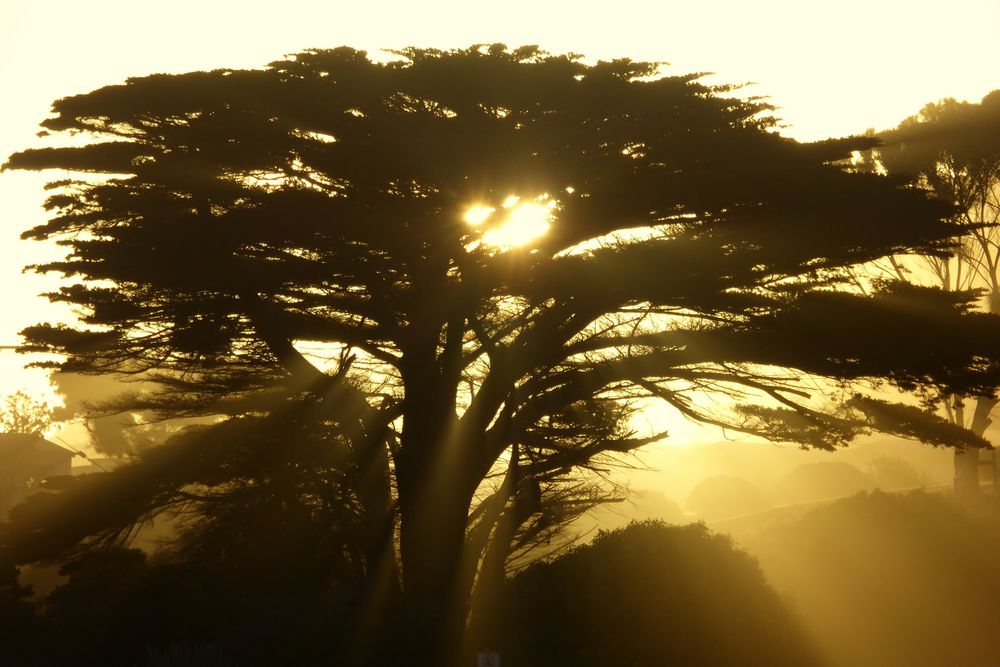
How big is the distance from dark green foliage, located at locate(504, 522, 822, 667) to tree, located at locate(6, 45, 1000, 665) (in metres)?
1.14

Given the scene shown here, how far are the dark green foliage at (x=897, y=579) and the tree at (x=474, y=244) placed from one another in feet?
30.7

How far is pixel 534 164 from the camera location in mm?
13242

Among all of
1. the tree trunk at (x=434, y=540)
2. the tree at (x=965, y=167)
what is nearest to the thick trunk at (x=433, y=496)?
the tree trunk at (x=434, y=540)

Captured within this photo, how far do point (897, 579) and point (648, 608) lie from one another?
12554mm

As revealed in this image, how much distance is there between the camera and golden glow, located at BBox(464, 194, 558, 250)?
13.4 m

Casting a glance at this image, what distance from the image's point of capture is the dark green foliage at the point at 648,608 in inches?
562

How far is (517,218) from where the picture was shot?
1356cm

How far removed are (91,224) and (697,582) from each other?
986 centimetres

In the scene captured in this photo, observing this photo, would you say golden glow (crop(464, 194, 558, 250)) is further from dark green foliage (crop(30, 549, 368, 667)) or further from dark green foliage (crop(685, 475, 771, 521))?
dark green foliage (crop(685, 475, 771, 521))

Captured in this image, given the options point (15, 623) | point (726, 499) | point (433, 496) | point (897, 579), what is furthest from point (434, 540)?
point (726, 499)

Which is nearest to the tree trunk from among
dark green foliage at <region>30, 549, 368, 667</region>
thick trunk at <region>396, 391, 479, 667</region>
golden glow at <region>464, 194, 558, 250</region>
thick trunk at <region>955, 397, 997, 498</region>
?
thick trunk at <region>396, 391, 479, 667</region>

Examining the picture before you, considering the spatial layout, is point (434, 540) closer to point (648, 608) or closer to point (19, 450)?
point (648, 608)

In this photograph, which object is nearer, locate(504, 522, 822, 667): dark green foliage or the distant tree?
locate(504, 522, 822, 667): dark green foliage

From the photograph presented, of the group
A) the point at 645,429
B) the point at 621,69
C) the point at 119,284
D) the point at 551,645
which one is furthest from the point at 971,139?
the point at 119,284
